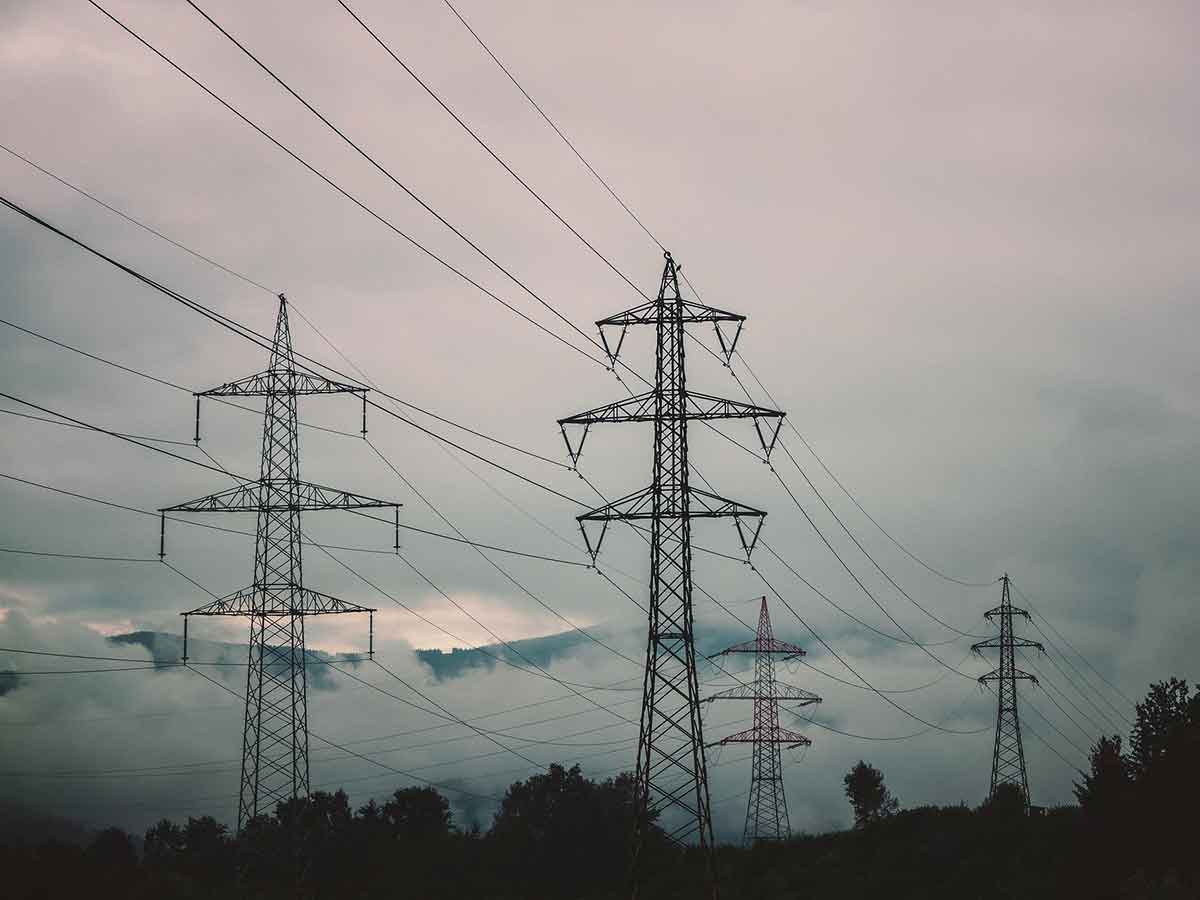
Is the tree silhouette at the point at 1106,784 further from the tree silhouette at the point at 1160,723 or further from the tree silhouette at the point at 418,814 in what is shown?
the tree silhouette at the point at 418,814

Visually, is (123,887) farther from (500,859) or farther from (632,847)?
(500,859)

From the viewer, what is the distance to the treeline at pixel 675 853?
208 ft

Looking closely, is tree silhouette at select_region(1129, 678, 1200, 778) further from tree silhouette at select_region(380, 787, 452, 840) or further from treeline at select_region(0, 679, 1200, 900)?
tree silhouette at select_region(380, 787, 452, 840)

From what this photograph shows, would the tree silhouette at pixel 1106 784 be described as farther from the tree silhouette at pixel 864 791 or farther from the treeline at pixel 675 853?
the tree silhouette at pixel 864 791

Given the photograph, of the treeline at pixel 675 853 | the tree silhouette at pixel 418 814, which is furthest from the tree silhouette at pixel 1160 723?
the tree silhouette at pixel 418 814

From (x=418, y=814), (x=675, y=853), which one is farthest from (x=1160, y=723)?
(x=418, y=814)

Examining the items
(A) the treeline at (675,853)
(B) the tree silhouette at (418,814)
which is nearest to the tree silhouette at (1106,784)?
(A) the treeline at (675,853)

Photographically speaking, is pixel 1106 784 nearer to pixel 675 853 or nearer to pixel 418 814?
pixel 675 853

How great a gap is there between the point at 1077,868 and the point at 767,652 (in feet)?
93.4

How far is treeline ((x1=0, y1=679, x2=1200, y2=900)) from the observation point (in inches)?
2499

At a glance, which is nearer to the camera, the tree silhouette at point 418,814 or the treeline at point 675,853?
the treeline at point 675,853

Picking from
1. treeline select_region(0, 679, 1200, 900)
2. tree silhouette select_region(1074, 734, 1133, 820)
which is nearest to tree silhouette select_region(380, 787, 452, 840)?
treeline select_region(0, 679, 1200, 900)

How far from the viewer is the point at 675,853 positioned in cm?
8119

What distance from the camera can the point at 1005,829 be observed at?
7738cm
